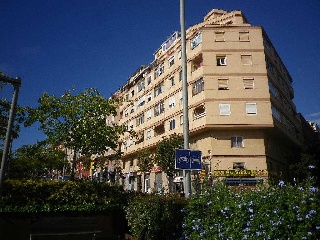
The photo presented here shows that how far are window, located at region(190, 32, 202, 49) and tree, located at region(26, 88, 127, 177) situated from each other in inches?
554

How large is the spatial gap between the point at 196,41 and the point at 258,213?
28.0 m

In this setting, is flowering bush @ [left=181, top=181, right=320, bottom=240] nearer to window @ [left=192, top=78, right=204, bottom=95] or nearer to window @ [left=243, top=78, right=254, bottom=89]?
window @ [left=192, top=78, right=204, bottom=95]

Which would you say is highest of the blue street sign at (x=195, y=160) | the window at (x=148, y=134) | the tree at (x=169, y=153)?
the window at (x=148, y=134)

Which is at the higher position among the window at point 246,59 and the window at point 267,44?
the window at point 267,44

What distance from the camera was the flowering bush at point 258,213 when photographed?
4.23 m

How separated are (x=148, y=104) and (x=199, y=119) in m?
12.9

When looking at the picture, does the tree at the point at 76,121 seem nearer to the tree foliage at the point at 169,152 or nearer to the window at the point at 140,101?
the tree foliage at the point at 169,152

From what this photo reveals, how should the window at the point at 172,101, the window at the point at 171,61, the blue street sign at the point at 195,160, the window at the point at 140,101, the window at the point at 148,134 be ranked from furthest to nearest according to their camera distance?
the window at the point at 140,101, the window at the point at 148,134, the window at the point at 171,61, the window at the point at 172,101, the blue street sign at the point at 195,160

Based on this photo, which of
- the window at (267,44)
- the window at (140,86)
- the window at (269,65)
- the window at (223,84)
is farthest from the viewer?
the window at (140,86)

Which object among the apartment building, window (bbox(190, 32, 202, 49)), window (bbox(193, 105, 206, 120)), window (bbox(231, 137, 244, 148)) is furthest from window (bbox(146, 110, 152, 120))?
window (bbox(231, 137, 244, 148))

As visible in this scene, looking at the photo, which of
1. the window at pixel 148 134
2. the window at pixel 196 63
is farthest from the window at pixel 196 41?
the window at pixel 148 134

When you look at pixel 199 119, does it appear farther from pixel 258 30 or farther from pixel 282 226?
pixel 282 226

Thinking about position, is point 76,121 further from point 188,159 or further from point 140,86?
point 140,86

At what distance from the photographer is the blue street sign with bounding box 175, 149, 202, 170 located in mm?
6914
